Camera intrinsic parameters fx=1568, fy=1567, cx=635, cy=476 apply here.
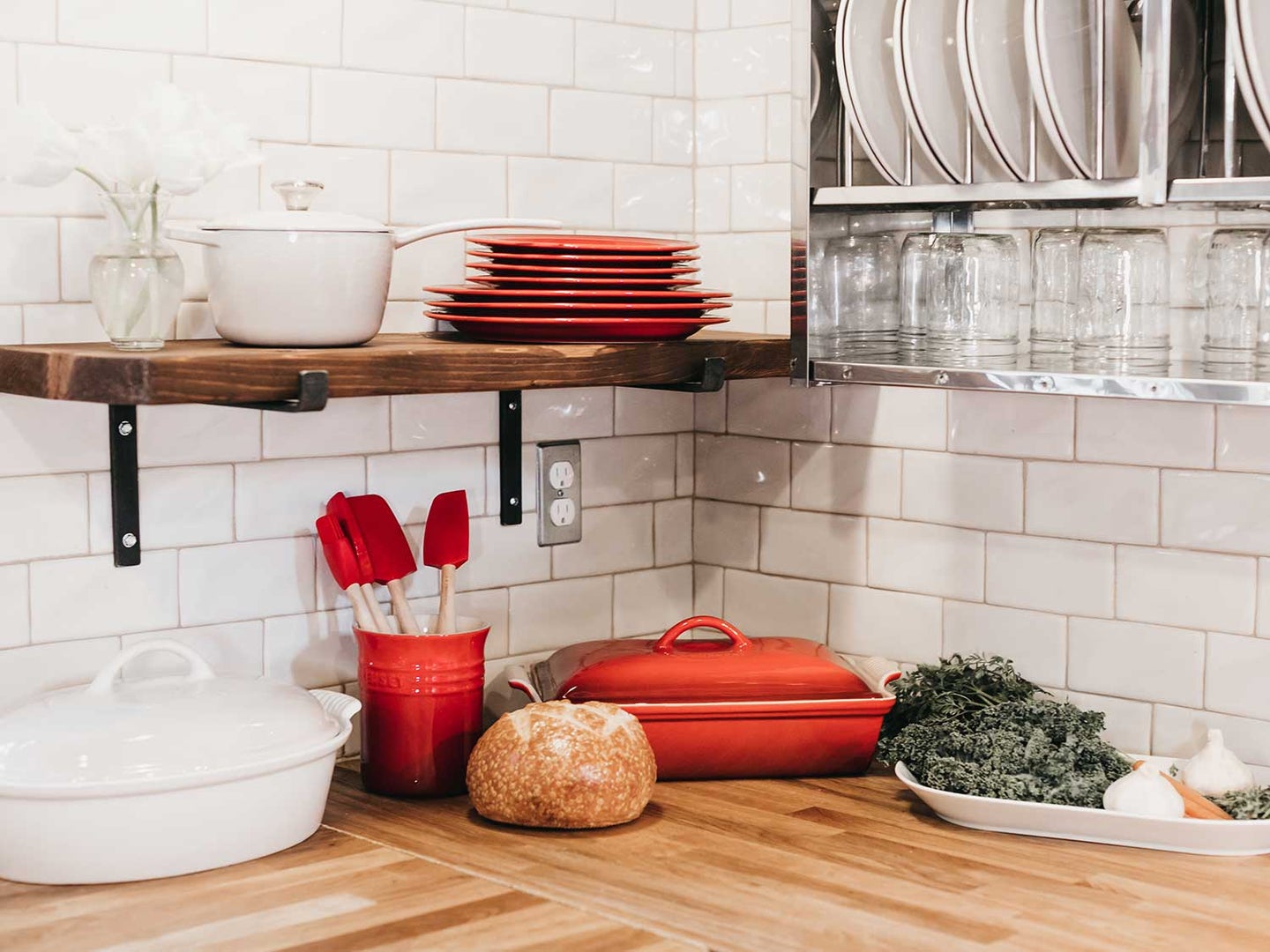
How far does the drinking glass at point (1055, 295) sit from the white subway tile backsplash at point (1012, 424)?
5.3 inches

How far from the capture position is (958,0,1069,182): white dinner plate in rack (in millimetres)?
1618

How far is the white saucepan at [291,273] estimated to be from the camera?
1504 millimetres

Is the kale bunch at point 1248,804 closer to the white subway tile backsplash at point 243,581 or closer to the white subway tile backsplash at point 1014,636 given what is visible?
the white subway tile backsplash at point 1014,636

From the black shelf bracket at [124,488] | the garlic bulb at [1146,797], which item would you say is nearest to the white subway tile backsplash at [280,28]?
the black shelf bracket at [124,488]

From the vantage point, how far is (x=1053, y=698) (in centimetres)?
187

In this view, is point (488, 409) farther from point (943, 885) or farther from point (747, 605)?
point (943, 885)

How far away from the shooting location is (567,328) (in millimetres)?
Answer: 1700

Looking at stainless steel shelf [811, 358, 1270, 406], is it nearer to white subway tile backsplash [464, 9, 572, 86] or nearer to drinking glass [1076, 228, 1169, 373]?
drinking glass [1076, 228, 1169, 373]

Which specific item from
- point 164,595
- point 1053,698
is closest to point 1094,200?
point 1053,698

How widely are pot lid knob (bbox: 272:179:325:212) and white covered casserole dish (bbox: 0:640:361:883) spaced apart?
1.50 feet

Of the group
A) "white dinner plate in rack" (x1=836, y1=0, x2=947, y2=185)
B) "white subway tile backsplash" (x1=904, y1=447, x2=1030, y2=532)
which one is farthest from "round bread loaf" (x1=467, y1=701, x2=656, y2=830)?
"white dinner plate in rack" (x1=836, y1=0, x2=947, y2=185)

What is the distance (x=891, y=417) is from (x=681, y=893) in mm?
787

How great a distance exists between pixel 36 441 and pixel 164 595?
0.72 feet

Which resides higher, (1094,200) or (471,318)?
(1094,200)
